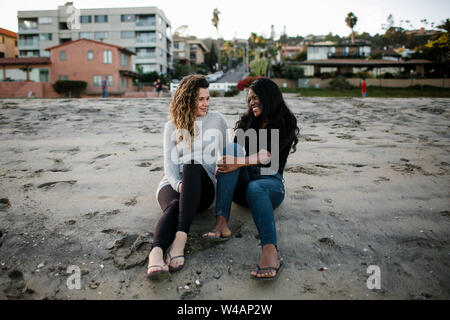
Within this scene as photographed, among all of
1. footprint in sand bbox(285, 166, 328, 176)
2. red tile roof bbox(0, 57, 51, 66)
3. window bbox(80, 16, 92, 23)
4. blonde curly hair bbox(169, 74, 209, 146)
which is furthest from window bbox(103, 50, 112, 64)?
blonde curly hair bbox(169, 74, 209, 146)

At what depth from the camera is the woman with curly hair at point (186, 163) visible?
2.19 metres

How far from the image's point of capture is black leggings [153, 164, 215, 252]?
2158 millimetres

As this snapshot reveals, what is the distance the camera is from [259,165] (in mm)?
2596

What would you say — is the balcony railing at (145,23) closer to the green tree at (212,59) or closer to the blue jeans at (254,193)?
the green tree at (212,59)

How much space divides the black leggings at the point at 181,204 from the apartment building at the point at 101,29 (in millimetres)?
40628

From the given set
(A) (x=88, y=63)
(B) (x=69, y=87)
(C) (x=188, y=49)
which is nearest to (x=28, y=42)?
(A) (x=88, y=63)

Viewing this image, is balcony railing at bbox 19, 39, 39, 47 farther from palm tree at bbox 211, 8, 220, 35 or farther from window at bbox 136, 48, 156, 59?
palm tree at bbox 211, 8, 220, 35

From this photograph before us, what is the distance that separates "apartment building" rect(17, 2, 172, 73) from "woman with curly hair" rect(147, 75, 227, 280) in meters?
40.2

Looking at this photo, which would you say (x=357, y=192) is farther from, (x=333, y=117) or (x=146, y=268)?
(x=333, y=117)

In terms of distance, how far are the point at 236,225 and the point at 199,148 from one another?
2.28 ft

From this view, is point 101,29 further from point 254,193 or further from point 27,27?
point 254,193

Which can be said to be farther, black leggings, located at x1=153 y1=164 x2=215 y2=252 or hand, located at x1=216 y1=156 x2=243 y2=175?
hand, located at x1=216 y1=156 x2=243 y2=175
